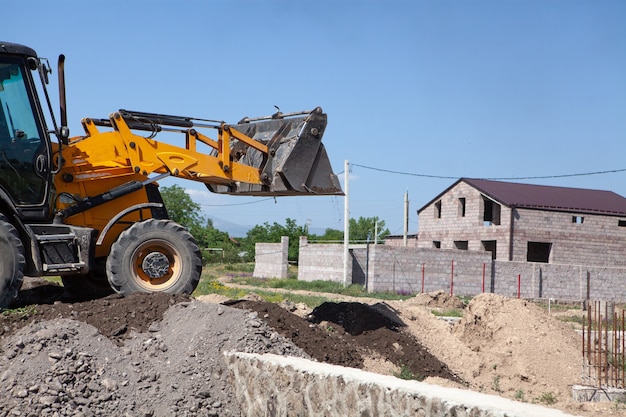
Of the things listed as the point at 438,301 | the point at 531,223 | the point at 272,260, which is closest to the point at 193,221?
the point at 272,260

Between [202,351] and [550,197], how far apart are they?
31.9 m

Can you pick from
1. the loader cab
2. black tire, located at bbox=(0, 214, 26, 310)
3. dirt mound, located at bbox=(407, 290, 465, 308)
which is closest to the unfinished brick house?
dirt mound, located at bbox=(407, 290, 465, 308)

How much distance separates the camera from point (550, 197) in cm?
3762

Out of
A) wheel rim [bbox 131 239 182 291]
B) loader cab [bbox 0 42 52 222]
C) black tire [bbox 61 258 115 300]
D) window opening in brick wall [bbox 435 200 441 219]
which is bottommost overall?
black tire [bbox 61 258 115 300]

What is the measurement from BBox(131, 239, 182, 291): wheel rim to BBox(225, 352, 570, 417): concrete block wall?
107 inches

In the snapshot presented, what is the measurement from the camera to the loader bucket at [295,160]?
11.0m

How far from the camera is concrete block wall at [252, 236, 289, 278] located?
1403 inches

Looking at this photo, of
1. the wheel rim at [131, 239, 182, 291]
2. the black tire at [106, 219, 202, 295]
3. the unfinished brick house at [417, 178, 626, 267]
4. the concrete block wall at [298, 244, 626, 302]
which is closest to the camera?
the black tire at [106, 219, 202, 295]

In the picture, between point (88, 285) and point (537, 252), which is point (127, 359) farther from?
point (537, 252)

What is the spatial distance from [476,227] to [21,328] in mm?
29804

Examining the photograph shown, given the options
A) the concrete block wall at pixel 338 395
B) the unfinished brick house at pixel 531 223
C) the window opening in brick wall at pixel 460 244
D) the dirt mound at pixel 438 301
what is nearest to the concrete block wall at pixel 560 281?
the unfinished brick house at pixel 531 223

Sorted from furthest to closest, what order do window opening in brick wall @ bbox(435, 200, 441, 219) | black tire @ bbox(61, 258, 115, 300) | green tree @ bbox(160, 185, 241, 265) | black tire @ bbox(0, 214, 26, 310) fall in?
green tree @ bbox(160, 185, 241, 265) → window opening in brick wall @ bbox(435, 200, 441, 219) → black tire @ bbox(61, 258, 115, 300) → black tire @ bbox(0, 214, 26, 310)

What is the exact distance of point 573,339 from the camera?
1258 centimetres

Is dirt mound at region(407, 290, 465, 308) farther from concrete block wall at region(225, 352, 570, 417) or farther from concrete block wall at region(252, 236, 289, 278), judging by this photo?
concrete block wall at region(225, 352, 570, 417)
